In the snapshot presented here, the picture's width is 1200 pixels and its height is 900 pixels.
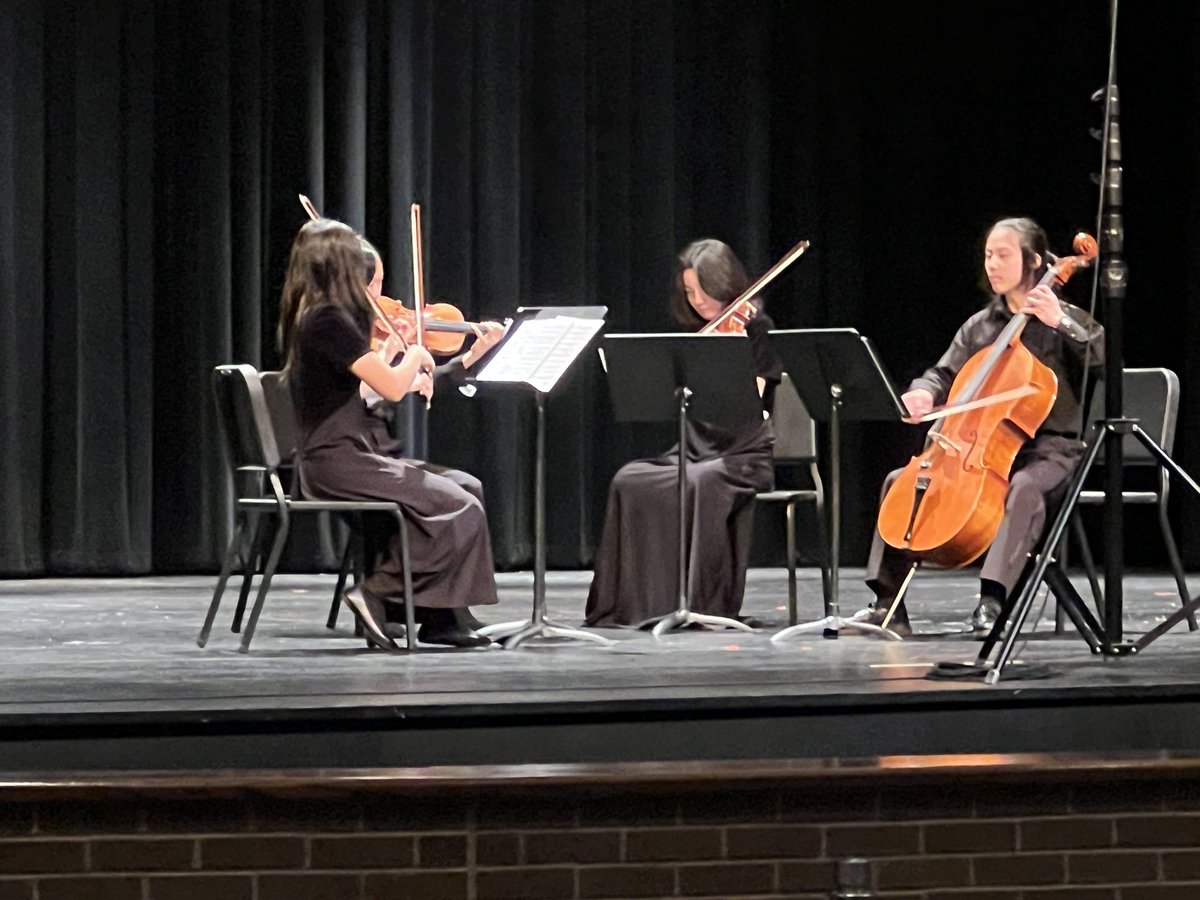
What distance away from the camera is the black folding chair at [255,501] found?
13.9 feet

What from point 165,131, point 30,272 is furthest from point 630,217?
point 30,272

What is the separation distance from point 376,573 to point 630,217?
124 inches

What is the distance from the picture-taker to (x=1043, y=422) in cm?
465

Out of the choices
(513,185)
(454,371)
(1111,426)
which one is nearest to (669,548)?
(454,371)

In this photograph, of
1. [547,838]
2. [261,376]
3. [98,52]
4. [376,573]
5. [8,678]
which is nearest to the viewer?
[547,838]

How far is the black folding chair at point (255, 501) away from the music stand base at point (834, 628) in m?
0.97

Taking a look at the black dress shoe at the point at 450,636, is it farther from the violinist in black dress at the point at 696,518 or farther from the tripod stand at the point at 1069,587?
the tripod stand at the point at 1069,587

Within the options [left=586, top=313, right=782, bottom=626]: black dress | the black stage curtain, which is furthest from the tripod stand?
the black stage curtain

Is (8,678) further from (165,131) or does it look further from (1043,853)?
(165,131)

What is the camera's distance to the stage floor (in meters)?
3.10

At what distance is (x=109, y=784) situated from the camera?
6.39 feet

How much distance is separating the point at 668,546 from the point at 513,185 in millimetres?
2483

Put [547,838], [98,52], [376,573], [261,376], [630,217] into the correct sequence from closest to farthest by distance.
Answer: [547,838] → [376,573] → [261,376] → [98,52] → [630,217]

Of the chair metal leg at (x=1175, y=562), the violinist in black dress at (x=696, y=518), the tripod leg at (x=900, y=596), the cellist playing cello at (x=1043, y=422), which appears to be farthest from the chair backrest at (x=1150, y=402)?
the violinist in black dress at (x=696, y=518)
